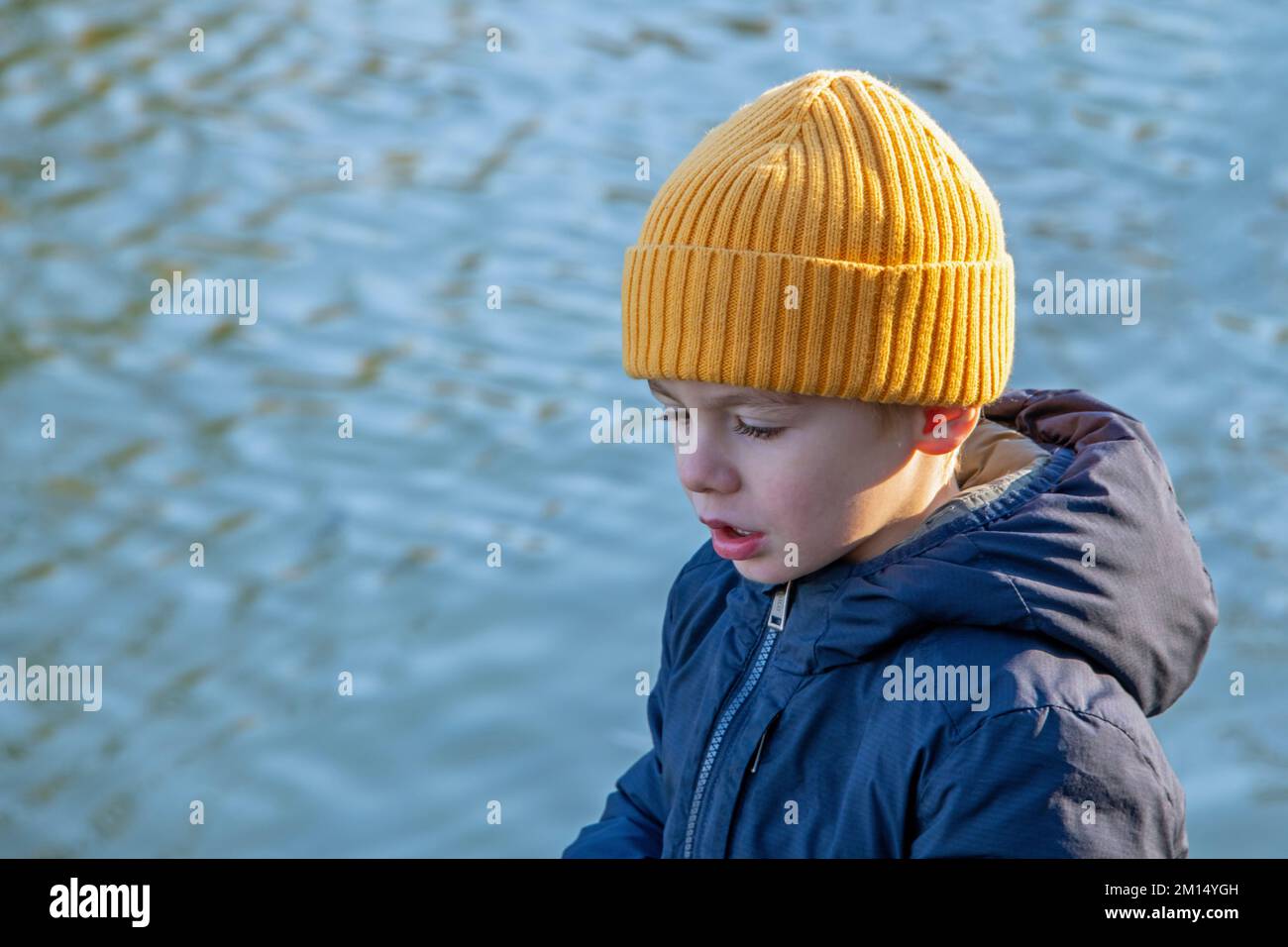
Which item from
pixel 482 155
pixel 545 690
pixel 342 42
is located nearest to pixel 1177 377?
pixel 545 690

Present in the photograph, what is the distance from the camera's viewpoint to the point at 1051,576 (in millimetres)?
1432

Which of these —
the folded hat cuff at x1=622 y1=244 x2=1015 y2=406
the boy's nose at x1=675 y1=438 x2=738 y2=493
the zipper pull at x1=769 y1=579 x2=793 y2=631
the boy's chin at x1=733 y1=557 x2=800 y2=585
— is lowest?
the zipper pull at x1=769 y1=579 x2=793 y2=631

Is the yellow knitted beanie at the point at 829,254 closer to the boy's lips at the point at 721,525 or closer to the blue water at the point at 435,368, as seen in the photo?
the boy's lips at the point at 721,525

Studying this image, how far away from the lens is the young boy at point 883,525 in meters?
1.38

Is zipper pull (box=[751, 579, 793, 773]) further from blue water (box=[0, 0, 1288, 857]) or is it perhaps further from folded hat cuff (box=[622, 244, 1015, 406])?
blue water (box=[0, 0, 1288, 857])

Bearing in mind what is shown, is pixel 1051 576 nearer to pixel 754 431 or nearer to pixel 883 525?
pixel 883 525

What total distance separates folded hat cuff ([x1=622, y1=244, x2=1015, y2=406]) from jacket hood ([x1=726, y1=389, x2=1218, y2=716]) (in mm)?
129

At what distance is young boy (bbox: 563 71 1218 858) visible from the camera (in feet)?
4.53

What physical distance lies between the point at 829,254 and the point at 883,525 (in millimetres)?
265

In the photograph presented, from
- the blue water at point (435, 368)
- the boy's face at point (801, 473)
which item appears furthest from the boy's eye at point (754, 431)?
the blue water at point (435, 368)

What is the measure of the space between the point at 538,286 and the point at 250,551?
→ 1.31 meters

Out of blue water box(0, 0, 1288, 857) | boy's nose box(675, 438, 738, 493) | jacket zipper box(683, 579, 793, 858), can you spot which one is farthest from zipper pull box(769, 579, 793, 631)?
blue water box(0, 0, 1288, 857)

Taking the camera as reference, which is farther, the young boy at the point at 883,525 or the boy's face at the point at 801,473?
the boy's face at the point at 801,473
